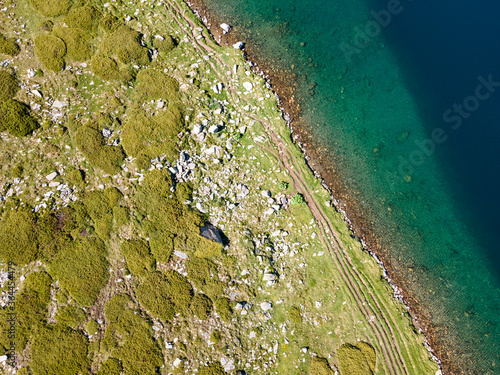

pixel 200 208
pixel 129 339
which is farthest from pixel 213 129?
pixel 129 339

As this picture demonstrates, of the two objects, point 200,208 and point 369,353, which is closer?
point 369,353

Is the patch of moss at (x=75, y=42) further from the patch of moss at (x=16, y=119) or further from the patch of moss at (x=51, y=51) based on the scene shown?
the patch of moss at (x=16, y=119)

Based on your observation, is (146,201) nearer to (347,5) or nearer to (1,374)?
(1,374)

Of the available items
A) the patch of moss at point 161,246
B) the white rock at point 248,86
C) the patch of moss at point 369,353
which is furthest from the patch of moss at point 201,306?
A: the white rock at point 248,86

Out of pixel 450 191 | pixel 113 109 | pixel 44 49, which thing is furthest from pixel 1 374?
pixel 450 191

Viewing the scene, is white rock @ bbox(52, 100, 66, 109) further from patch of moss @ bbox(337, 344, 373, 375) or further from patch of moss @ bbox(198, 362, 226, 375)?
patch of moss @ bbox(337, 344, 373, 375)

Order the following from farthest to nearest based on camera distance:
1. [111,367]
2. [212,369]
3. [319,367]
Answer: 1. [319,367]
2. [212,369]
3. [111,367]

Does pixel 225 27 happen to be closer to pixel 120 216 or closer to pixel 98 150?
pixel 98 150

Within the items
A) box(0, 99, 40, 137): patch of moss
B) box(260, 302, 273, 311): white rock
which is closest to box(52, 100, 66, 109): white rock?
box(0, 99, 40, 137): patch of moss
